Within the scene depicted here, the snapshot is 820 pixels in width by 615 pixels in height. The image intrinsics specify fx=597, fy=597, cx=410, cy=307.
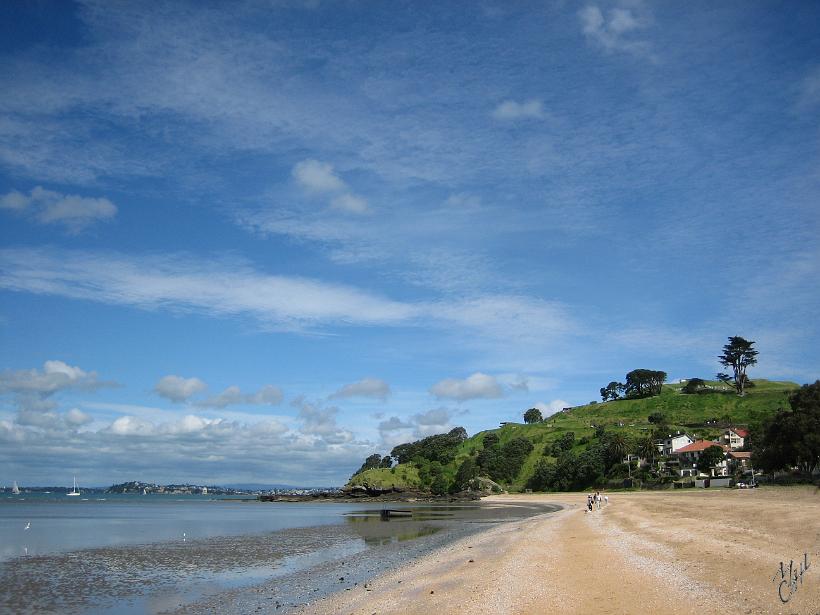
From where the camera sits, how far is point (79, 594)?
2486 cm

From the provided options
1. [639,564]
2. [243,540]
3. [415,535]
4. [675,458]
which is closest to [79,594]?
[639,564]

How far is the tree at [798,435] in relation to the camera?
59.9 m

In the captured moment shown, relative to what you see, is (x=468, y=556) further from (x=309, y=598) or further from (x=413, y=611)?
(x=413, y=611)

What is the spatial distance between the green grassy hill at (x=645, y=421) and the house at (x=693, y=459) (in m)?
15.2

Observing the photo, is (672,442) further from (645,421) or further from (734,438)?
(645,421)

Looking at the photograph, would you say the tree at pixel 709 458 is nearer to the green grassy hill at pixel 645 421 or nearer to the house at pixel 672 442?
the house at pixel 672 442

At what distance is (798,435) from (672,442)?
7360 cm

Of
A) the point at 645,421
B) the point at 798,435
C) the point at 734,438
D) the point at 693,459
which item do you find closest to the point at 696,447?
the point at 693,459

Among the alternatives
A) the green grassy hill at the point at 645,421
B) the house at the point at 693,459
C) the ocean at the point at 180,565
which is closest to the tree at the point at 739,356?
the green grassy hill at the point at 645,421

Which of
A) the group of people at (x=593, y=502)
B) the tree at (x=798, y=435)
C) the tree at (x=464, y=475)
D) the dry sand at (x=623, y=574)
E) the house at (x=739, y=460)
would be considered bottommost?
the tree at (x=464, y=475)

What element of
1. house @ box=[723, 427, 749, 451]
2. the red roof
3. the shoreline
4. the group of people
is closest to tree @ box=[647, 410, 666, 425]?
house @ box=[723, 427, 749, 451]

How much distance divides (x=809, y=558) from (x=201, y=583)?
80.4ft

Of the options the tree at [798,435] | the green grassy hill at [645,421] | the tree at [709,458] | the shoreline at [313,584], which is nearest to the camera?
the shoreline at [313,584]

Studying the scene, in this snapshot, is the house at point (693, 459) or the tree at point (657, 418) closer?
the house at point (693, 459)
